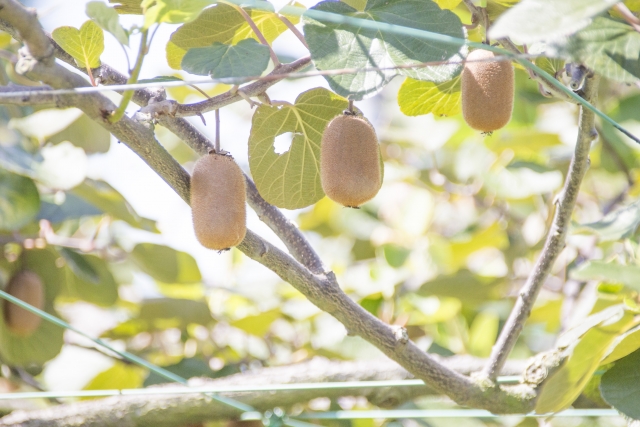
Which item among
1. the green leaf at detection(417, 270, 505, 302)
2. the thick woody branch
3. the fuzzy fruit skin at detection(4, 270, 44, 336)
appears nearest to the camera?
the thick woody branch

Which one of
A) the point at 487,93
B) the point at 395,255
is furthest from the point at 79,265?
the point at 487,93

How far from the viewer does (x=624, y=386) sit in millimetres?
825

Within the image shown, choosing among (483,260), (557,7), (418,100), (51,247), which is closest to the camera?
(557,7)

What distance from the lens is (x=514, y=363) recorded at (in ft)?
3.86

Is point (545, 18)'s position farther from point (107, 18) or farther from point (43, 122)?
point (43, 122)

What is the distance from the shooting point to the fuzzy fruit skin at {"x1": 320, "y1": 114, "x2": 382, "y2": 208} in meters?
0.63

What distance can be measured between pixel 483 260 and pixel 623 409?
1.19 meters

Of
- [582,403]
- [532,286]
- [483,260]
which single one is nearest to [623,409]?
[532,286]

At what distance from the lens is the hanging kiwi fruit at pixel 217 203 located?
0.61 metres

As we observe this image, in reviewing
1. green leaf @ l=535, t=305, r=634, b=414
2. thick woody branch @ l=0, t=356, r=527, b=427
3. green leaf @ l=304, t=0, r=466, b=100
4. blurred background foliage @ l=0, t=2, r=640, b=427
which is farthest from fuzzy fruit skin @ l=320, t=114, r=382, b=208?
thick woody branch @ l=0, t=356, r=527, b=427

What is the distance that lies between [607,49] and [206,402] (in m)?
0.83

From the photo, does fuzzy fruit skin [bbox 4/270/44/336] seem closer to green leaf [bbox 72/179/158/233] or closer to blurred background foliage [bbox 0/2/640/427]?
blurred background foliage [bbox 0/2/640/427]

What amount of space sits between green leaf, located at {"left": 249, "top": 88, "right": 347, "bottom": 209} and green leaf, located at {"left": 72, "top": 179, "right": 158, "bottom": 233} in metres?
0.60

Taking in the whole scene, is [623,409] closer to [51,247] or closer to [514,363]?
[514,363]
